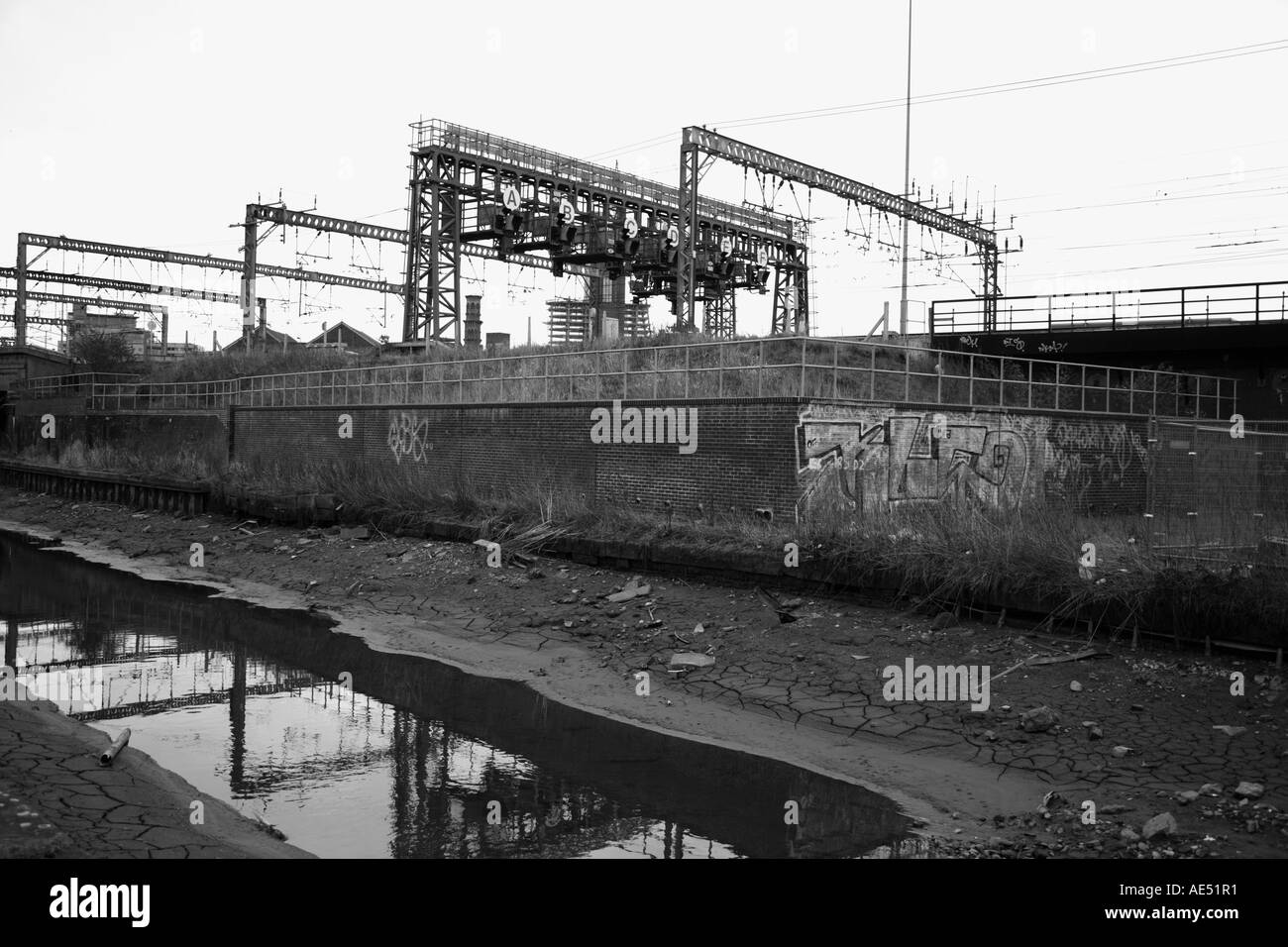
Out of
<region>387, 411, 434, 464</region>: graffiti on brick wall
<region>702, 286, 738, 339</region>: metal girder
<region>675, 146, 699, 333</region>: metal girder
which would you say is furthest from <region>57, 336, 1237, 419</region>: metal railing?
<region>702, 286, 738, 339</region>: metal girder

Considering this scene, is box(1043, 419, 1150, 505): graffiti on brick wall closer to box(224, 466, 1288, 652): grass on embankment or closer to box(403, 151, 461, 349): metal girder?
box(224, 466, 1288, 652): grass on embankment

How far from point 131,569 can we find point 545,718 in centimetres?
1589

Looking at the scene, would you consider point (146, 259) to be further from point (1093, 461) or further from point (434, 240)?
point (1093, 461)

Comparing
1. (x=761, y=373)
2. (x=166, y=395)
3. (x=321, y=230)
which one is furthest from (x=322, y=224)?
(x=761, y=373)

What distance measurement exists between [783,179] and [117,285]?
45.1 metres

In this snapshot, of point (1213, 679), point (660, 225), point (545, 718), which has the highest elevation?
point (660, 225)

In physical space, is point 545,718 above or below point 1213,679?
below

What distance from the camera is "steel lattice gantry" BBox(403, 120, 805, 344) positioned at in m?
37.2

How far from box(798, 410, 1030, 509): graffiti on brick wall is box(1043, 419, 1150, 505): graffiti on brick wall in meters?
1.24

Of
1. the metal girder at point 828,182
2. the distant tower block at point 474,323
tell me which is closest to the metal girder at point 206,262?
the distant tower block at point 474,323
